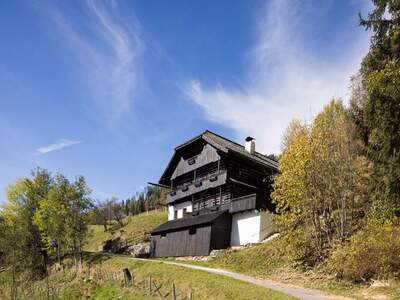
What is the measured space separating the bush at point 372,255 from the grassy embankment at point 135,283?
3896mm

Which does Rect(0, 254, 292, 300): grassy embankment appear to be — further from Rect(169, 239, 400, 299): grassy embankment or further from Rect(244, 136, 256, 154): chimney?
Rect(244, 136, 256, 154): chimney

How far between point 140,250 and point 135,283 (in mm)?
19579

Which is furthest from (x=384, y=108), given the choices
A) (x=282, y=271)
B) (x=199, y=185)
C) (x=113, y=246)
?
(x=113, y=246)

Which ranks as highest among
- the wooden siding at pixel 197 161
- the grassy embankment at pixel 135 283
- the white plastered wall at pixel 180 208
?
the wooden siding at pixel 197 161

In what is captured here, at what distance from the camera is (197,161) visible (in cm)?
4284

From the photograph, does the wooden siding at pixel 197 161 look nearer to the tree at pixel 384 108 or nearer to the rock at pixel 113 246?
the rock at pixel 113 246

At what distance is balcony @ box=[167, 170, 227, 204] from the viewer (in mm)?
38031

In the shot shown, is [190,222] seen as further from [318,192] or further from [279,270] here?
[318,192]

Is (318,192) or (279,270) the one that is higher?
(318,192)

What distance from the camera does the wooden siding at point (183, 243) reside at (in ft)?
112

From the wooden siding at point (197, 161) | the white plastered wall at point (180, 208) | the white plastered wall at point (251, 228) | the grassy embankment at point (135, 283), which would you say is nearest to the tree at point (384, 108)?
the grassy embankment at point (135, 283)

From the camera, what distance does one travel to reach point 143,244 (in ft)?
152

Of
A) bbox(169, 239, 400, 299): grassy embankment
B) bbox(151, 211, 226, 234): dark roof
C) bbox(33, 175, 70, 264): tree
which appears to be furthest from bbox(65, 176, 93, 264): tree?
bbox(169, 239, 400, 299): grassy embankment

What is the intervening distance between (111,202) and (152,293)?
244 feet
